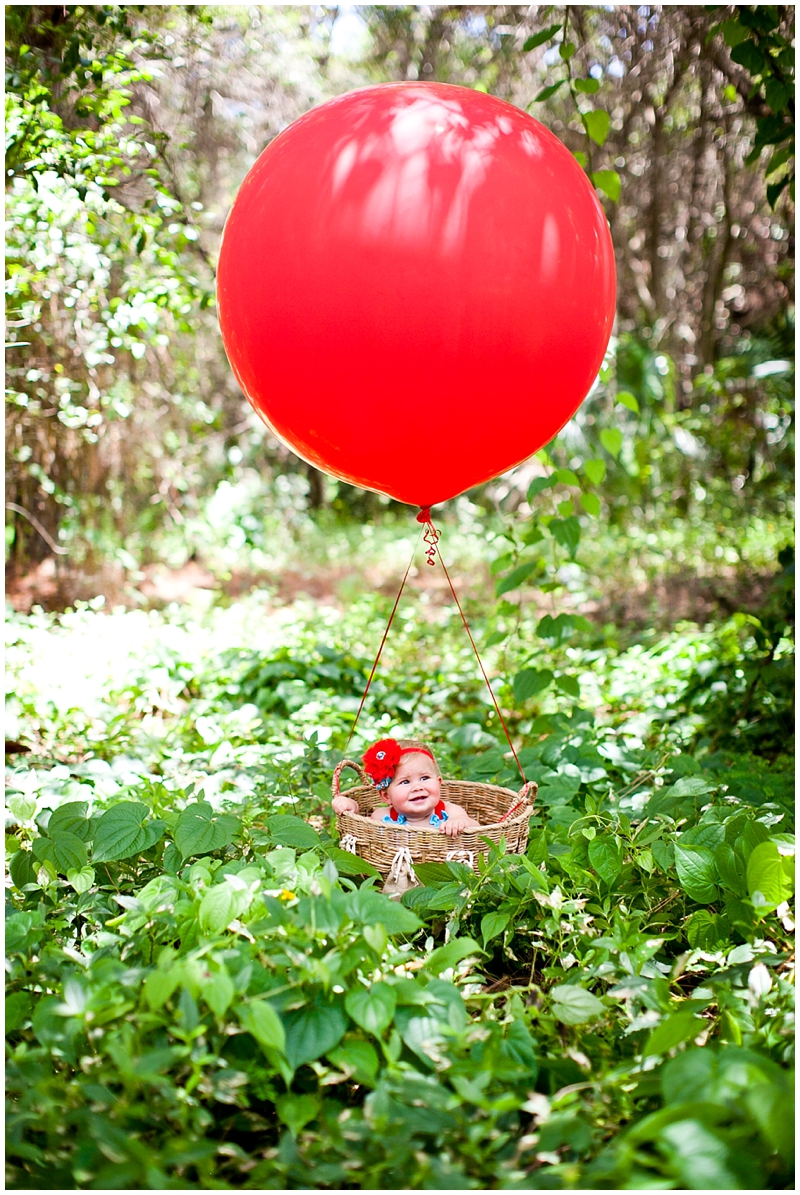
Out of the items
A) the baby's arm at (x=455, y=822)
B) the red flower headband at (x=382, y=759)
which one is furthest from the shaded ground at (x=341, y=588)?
the red flower headband at (x=382, y=759)

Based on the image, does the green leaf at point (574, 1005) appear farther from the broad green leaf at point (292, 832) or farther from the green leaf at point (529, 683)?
the green leaf at point (529, 683)

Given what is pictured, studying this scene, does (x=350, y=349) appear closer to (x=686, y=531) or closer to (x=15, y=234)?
(x=15, y=234)

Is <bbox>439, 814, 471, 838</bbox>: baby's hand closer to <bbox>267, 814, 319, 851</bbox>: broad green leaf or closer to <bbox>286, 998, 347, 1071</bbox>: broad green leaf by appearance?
<bbox>267, 814, 319, 851</bbox>: broad green leaf

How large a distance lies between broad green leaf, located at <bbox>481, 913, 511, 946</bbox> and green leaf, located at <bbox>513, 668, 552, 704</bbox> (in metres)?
1.27

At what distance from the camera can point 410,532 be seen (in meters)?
7.70

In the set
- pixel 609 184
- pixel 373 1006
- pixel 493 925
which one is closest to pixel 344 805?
pixel 493 925

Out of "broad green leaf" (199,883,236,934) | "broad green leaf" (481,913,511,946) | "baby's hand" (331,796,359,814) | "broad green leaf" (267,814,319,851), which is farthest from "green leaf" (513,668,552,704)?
"broad green leaf" (199,883,236,934)

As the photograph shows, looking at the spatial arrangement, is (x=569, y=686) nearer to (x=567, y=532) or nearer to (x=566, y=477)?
(x=567, y=532)

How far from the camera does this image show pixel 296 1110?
4.53 ft

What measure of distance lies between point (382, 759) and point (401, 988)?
79cm

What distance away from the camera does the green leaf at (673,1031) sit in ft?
4.61

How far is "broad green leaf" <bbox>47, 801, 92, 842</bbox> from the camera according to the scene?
6.79 feet

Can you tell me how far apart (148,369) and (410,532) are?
107 inches

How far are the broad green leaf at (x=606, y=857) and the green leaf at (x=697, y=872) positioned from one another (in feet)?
0.46
